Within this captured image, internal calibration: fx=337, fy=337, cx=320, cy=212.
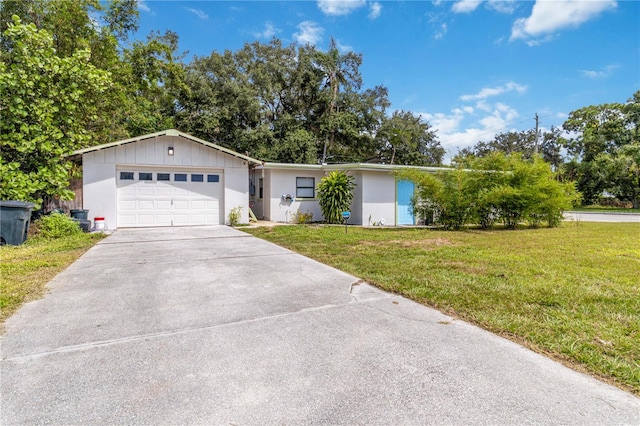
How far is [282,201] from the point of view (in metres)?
14.3

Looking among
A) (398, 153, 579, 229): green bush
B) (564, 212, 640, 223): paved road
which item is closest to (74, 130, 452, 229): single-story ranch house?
(398, 153, 579, 229): green bush

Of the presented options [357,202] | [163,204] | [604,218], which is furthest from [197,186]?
[604,218]

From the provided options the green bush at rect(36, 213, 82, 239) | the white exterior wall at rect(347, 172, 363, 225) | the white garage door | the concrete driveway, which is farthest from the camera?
the white exterior wall at rect(347, 172, 363, 225)

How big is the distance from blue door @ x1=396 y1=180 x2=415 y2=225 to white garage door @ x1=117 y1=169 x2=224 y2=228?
7.37 m

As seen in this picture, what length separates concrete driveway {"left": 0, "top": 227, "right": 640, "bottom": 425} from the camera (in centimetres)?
197

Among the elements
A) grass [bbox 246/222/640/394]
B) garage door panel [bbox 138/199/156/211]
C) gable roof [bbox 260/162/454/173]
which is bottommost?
grass [bbox 246/222/640/394]

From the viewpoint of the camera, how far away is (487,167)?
11758 millimetres

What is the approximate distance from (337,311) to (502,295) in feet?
6.84

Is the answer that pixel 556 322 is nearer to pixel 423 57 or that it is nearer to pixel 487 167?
pixel 487 167

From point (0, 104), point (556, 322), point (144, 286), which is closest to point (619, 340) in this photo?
point (556, 322)

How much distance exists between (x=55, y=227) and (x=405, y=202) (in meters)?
12.1

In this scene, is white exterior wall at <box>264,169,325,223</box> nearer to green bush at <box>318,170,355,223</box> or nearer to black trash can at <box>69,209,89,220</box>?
green bush at <box>318,170,355,223</box>

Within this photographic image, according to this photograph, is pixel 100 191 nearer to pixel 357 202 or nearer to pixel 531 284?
pixel 357 202

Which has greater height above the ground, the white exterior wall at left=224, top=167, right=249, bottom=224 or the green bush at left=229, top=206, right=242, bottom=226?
the white exterior wall at left=224, top=167, right=249, bottom=224
